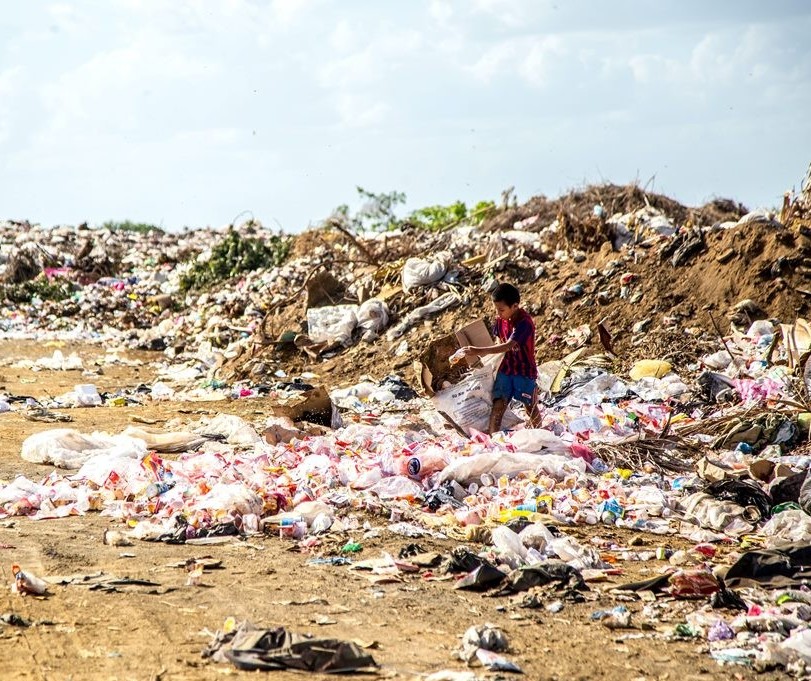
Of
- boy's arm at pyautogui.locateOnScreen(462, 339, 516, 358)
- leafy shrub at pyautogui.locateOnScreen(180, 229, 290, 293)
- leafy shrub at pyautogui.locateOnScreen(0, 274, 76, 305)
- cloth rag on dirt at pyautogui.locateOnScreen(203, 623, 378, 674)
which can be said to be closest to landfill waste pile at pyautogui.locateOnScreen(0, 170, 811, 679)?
cloth rag on dirt at pyautogui.locateOnScreen(203, 623, 378, 674)

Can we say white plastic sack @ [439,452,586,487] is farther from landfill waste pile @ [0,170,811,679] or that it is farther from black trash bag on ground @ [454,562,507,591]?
black trash bag on ground @ [454,562,507,591]

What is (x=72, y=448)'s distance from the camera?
6961 mm

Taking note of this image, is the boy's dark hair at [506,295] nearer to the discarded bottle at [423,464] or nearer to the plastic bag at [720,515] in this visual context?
the discarded bottle at [423,464]

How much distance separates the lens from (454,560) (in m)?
4.67

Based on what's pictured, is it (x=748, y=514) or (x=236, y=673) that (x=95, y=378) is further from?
(x=236, y=673)

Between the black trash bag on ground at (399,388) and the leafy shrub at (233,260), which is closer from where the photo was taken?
the black trash bag on ground at (399,388)

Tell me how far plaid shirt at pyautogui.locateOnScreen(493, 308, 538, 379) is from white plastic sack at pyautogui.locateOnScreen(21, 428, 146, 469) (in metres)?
2.44

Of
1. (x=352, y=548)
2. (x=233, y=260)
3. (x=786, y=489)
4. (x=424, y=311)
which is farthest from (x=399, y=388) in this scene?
(x=233, y=260)

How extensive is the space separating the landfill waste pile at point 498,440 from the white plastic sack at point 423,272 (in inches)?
1.1

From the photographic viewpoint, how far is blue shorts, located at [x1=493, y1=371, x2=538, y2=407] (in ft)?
22.9

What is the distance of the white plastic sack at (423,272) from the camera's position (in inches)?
492

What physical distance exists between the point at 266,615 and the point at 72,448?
345 centimetres

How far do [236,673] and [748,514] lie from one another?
3262 mm

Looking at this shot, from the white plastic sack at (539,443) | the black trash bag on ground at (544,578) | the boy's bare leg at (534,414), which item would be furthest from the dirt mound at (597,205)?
the black trash bag on ground at (544,578)
